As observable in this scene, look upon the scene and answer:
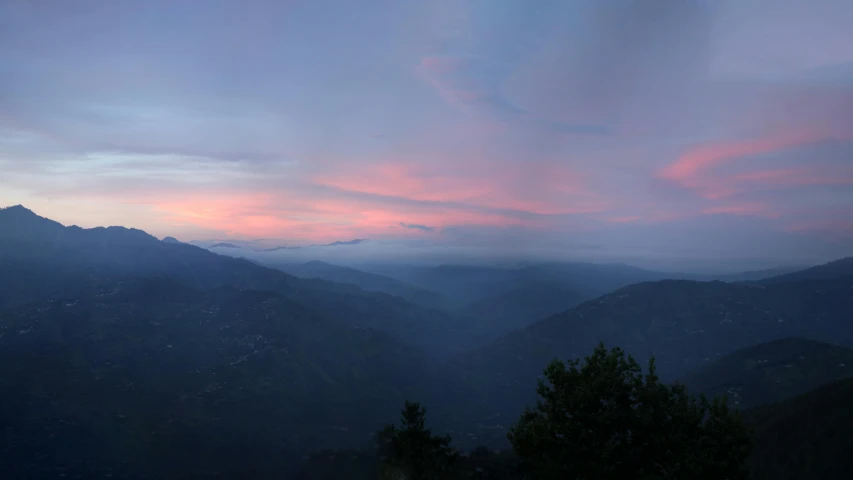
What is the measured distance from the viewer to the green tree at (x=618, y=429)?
31.5 m

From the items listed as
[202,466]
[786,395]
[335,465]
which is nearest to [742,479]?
[335,465]

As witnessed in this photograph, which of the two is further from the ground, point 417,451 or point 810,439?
point 417,451

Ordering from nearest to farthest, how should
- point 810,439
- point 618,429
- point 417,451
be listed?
point 618,429 < point 417,451 < point 810,439

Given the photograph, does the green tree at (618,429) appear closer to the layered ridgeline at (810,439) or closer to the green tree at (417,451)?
the green tree at (417,451)

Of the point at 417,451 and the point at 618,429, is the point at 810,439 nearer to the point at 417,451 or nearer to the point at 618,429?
the point at 417,451

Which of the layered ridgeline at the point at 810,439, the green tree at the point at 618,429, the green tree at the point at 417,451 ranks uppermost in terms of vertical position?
the green tree at the point at 618,429

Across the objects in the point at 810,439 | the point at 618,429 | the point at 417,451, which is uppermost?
the point at 618,429

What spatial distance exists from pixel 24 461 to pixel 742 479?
229968mm

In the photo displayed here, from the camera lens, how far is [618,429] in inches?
1367

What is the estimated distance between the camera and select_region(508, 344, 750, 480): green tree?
103 feet

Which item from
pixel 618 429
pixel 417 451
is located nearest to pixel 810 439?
pixel 417 451

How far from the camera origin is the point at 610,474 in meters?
32.6

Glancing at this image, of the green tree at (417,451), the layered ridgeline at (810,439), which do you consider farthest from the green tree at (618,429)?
the layered ridgeline at (810,439)

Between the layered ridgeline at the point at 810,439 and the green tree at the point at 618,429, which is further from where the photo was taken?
the layered ridgeline at the point at 810,439
